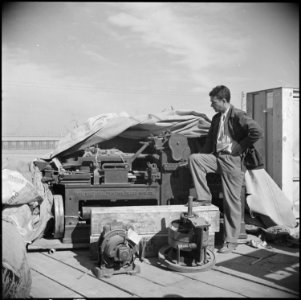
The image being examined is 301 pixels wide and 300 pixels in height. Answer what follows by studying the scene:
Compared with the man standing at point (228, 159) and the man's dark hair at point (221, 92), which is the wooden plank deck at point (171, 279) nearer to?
the man standing at point (228, 159)

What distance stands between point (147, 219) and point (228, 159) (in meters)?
1.13

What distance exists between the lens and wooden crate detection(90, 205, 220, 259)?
374cm

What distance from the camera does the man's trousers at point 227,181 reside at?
4.06 m

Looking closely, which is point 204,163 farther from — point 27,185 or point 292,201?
point 27,185

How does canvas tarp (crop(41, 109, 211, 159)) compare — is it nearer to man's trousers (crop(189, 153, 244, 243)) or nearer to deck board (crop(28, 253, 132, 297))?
man's trousers (crop(189, 153, 244, 243))

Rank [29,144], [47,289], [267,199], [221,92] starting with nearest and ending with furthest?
1. [47,289]
2. [221,92]
3. [267,199]
4. [29,144]

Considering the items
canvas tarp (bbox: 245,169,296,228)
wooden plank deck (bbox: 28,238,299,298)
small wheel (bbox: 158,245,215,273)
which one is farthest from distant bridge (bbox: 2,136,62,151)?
small wheel (bbox: 158,245,215,273)

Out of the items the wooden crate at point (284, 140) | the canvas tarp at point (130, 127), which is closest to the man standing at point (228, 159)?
the canvas tarp at point (130, 127)

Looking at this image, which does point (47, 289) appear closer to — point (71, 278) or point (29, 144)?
point (71, 278)

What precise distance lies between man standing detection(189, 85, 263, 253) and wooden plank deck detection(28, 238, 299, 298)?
1.24 ft

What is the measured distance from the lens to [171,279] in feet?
10.7

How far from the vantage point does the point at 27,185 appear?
3924 mm

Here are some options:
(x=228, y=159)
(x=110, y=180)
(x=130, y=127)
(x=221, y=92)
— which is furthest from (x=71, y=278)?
Answer: (x=221, y=92)

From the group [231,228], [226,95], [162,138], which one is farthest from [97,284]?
[226,95]
